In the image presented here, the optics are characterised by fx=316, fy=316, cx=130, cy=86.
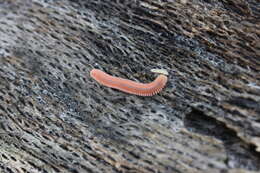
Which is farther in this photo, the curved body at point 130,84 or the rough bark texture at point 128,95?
the curved body at point 130,84

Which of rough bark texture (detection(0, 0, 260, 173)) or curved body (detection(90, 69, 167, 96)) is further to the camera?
curved body (detection(90, 69, 167, 96))

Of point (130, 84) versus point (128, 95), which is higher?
point (130, 84)

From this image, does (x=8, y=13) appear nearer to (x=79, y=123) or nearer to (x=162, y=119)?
(x=79, y=123)

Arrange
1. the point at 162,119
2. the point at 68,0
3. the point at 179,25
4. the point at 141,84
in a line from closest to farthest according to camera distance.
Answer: the point at 162,119, the point at 141,84, the point at 179,25, the point at 68,0

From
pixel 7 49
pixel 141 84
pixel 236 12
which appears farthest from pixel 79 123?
pixel 236 12
